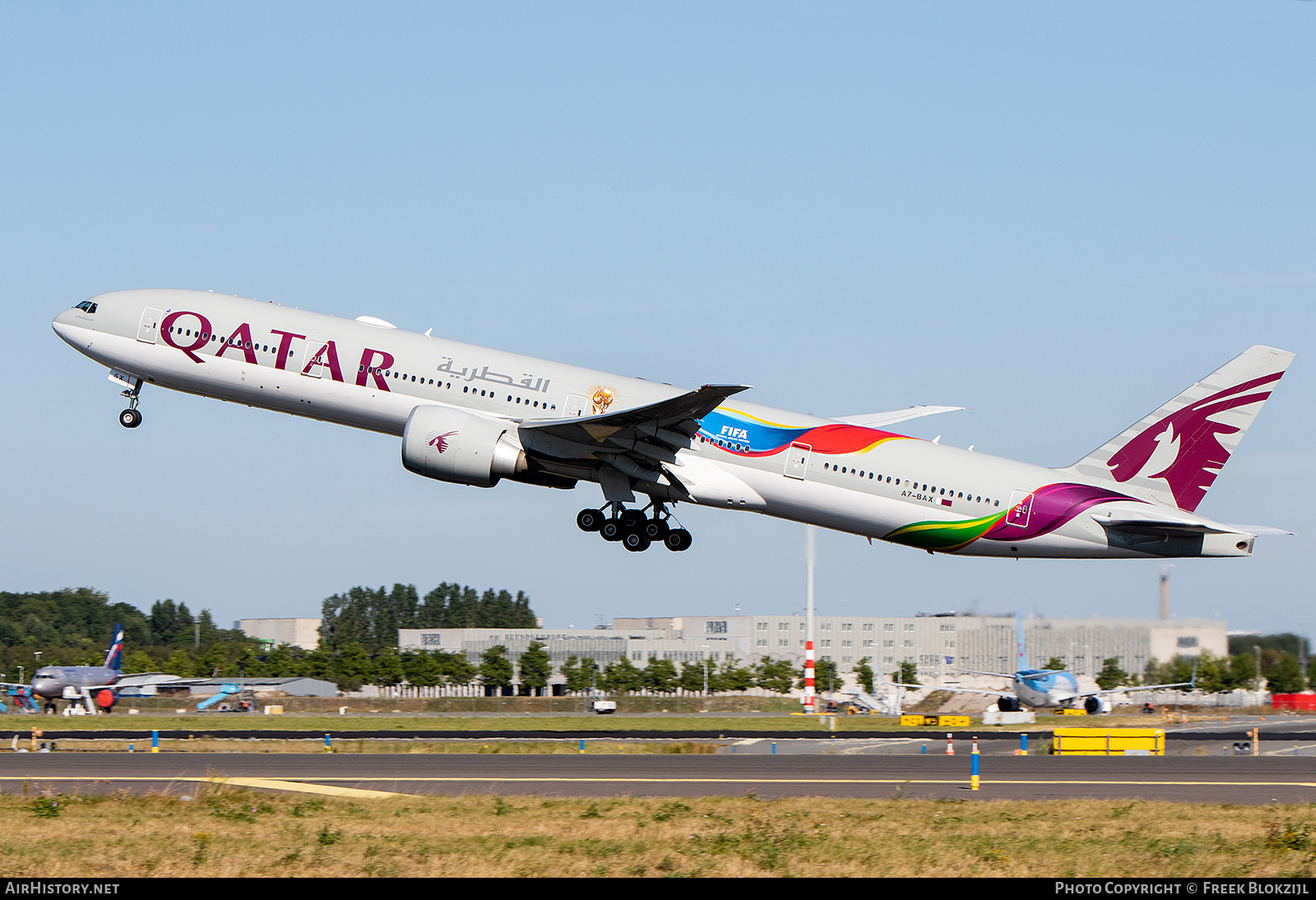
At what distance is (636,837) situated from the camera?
21719mm

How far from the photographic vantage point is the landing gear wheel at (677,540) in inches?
1553

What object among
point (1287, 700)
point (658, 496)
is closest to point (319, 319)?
point (658, 496)

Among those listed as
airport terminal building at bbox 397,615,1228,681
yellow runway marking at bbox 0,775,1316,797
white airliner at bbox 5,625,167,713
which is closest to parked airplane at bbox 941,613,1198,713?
airport terminal building at bbox 397,615,1228,681

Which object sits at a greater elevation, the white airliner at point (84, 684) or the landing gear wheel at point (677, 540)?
the landing gear wheel at point (677, 540)

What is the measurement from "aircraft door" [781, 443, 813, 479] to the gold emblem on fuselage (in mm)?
5214

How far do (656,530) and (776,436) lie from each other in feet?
15.7

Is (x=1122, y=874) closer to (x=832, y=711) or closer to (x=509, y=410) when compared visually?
(x=509, y=410)

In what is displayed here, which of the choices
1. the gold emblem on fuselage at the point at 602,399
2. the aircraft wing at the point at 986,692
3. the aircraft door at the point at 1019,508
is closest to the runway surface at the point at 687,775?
the aircraft door at the point at 1019,508

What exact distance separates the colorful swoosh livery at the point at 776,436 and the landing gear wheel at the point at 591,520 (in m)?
4.02

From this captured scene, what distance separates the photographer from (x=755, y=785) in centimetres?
3100

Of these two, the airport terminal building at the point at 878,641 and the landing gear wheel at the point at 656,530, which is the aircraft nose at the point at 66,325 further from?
the airport terminal building at the point at 878,641

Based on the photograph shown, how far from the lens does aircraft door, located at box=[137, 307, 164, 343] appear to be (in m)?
39.9

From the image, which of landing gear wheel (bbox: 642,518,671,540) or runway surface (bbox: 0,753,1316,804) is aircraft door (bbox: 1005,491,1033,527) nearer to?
runway surface (bbox: 0,753,1316,804)

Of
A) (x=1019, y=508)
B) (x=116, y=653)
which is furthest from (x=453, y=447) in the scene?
(x=116, y=653)
